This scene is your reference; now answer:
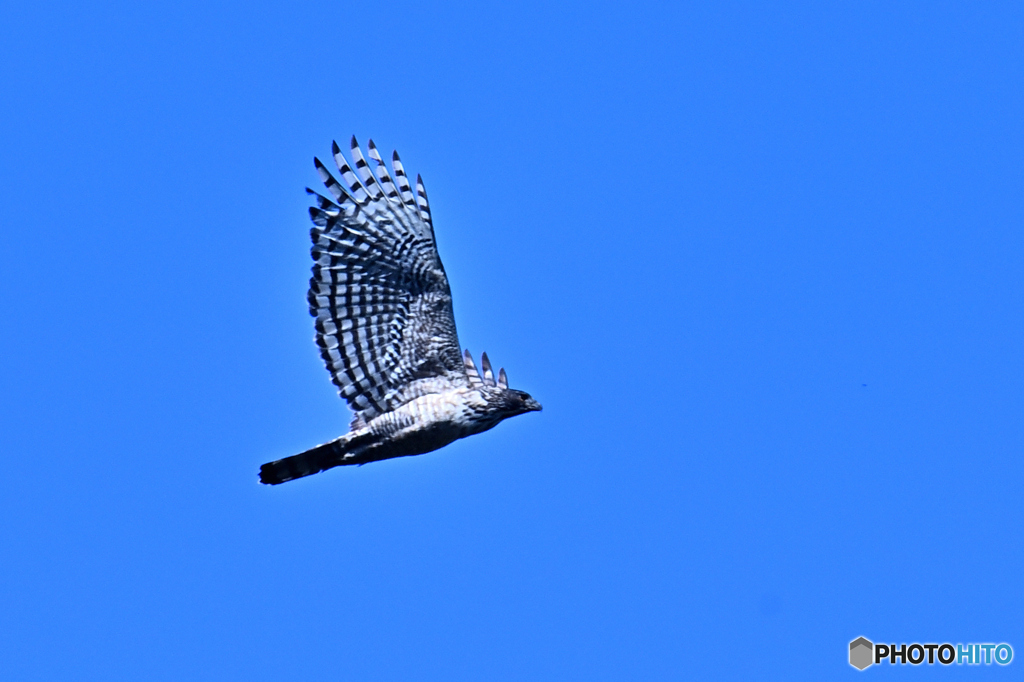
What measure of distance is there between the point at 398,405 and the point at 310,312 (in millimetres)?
1303

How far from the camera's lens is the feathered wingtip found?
13.6 meters

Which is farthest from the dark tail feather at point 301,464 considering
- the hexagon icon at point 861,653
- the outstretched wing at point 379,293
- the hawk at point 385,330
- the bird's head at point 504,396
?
the hexagon icon at point 861,653

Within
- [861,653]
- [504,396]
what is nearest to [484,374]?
[504,396]

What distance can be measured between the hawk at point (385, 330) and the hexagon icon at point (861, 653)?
18.5 feet

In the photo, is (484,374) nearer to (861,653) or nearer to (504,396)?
(504,396)

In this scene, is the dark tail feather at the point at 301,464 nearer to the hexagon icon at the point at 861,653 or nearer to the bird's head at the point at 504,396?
the bird's head at the point at 504,396

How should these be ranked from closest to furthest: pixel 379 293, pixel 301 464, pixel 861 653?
pixel 301 464 → pixel 379 293 → pixel 861 653

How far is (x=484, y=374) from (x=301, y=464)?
2337 mm

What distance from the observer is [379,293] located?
13.5 meters

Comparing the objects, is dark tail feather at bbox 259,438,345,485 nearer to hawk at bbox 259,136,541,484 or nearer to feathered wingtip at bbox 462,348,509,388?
hawk at bbox 259,136,541,484

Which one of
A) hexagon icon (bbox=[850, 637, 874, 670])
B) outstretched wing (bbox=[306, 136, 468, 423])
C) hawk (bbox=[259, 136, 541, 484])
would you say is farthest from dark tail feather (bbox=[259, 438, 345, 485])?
hexagon icon (bbox=[850, 637, 874, 670])

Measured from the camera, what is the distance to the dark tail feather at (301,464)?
13062 millimetres

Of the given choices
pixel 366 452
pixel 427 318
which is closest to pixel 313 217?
pixel 427 318

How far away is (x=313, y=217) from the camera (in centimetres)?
1325
